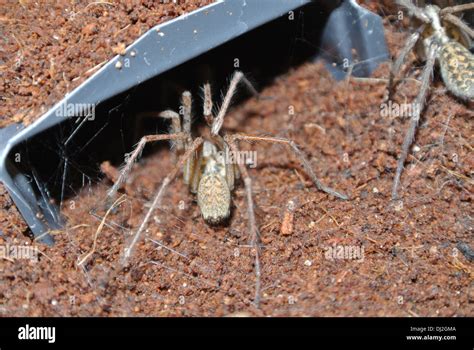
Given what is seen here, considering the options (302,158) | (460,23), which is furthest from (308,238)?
(460,23)

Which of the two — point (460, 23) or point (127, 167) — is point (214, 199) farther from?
point (460, 23)

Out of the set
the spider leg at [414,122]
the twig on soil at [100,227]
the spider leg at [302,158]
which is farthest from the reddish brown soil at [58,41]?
the spider leg at [414,122]

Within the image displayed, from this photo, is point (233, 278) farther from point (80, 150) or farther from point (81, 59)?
point (81, 59)

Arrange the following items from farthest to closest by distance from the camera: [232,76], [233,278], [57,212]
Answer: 1. [232,76]
2. [57,212]
3. [233,278]

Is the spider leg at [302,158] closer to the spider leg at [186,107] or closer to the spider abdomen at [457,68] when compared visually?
the spider leg at [186,107]

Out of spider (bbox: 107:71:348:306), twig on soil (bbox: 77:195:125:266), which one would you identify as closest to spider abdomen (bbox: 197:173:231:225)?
spider (bbox: 107:71:348:306)
